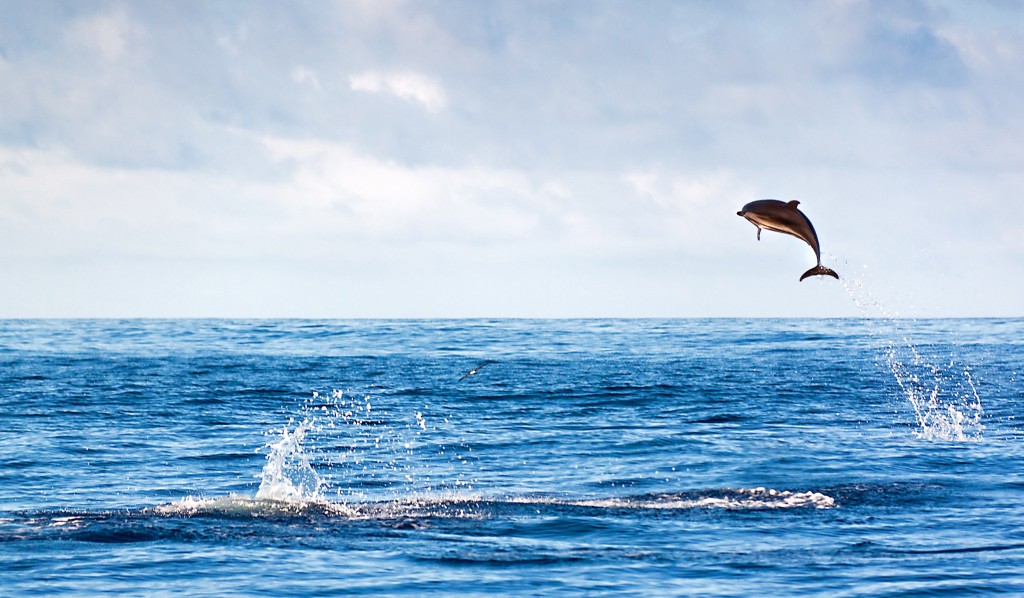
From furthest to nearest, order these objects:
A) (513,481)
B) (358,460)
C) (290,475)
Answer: (358,460) → (290,475) → (513,481)

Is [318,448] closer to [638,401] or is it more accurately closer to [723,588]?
[638,401]

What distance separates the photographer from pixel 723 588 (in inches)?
499

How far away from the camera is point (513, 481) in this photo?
20.5m

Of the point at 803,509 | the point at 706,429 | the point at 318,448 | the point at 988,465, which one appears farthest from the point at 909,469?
the point at 318,448

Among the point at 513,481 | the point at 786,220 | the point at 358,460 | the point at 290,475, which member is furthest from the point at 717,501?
the point at 358,460

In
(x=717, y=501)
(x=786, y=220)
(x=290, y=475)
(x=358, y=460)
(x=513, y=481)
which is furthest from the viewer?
(x=358, y=460)

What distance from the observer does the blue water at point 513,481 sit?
13.4 m

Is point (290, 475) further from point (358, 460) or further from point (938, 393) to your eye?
point (938, 393)

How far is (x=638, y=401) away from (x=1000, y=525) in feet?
60.1

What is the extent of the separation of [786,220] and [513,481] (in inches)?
263

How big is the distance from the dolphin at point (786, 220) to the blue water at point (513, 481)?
12.9 feet

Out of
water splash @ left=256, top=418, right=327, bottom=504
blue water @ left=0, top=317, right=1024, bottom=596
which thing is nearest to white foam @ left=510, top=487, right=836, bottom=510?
blue water @ left=0, top=317, right=1024, bottom=596

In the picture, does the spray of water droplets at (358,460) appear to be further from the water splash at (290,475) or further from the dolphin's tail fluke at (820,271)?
the dolphin's tail fluke at (820,271)

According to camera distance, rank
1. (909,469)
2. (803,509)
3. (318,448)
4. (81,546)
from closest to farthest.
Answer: (81,546), (803,509), (909,469), (318,448)
